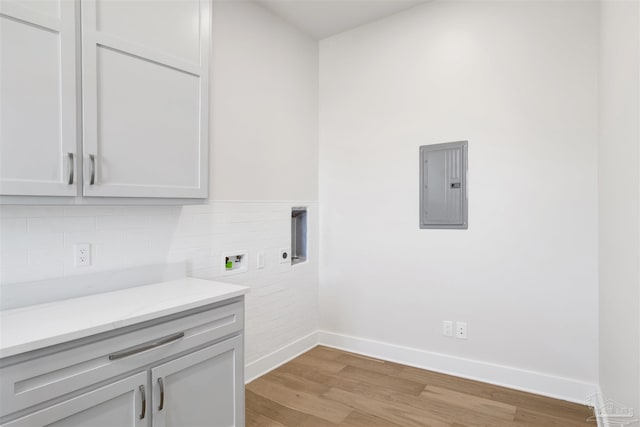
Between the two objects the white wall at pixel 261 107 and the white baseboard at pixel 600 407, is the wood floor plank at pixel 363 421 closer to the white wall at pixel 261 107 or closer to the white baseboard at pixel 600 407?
the white baseboard at pixel 600 407

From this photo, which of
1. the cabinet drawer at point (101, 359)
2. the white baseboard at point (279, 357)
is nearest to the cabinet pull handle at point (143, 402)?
the cabinet drawer at point (101, 359)

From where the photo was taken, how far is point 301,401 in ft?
8.22

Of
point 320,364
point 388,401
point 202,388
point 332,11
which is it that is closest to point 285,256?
point 320,364

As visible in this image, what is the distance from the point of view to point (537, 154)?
255 cm

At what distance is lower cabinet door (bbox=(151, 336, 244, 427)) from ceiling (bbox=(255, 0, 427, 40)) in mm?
2519

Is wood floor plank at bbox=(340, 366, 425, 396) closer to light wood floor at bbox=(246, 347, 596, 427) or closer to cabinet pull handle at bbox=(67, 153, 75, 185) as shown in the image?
light wood floor at bbox=(246, 347, 596, 427)

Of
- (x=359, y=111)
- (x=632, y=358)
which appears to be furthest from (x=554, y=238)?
(x=359, y=111)

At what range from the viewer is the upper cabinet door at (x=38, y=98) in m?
1.34

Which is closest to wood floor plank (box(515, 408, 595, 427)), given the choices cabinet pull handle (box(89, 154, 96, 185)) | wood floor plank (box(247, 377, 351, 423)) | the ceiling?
wood floor plank (box(247, 377, 351, 423))

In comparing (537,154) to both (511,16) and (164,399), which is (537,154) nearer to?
(511,16)

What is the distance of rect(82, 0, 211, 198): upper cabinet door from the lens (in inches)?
62.5

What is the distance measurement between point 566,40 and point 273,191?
2324mm

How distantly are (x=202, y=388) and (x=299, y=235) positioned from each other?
1853 mm

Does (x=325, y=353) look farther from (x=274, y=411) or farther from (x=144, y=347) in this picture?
(x=144, y=347)
